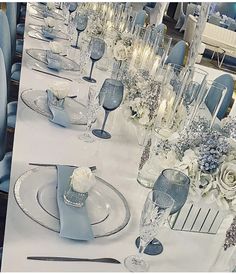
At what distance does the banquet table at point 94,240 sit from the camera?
3.00 ft

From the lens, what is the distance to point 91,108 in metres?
1.45

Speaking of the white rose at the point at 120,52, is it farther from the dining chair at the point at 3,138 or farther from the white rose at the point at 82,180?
the white rose at the point at 82,180

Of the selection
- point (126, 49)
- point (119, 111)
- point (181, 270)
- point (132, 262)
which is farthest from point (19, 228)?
point (126, 49)

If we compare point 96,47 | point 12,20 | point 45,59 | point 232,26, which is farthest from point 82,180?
point 232,26

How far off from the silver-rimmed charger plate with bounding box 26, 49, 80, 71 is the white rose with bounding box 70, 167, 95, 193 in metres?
1.15

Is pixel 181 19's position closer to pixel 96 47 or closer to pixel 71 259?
pixel 96 47

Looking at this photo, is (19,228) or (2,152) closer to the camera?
(19,228)

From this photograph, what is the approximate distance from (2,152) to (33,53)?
0.70 metres

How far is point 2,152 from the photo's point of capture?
1.67m

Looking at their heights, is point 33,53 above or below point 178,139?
below

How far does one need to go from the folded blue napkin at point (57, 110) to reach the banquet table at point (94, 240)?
0.03 metres

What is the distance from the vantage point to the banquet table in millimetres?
913

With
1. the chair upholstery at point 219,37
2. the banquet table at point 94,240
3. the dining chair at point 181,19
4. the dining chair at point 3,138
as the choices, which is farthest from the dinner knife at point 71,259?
the dining chair at point 181,19

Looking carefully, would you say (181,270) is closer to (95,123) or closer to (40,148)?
(40,148)
